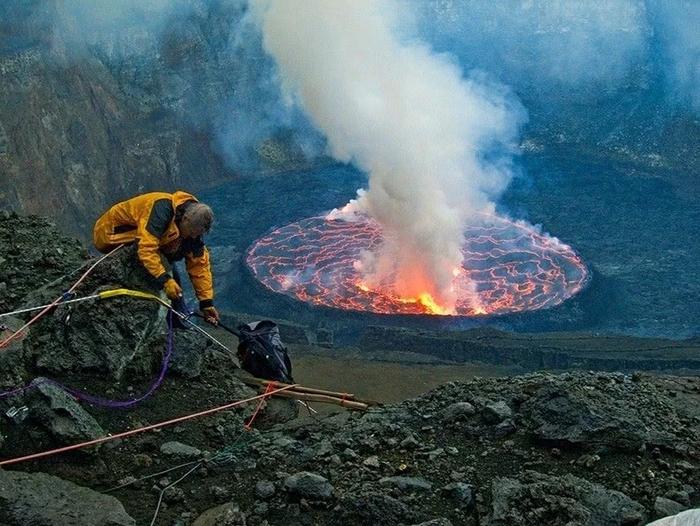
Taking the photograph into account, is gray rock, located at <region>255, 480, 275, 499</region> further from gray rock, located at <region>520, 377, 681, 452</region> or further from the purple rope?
gray rock, located at <region>520, 377, 681, 452</region>

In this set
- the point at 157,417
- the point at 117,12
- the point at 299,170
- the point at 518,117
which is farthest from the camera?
the point at 518,117

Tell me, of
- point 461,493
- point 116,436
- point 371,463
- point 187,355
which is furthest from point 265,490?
point 187,355

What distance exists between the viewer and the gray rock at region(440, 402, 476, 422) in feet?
17.9

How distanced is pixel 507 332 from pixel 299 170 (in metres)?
14.9

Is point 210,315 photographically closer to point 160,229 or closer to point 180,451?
point 160,229

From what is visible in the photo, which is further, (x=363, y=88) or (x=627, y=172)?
(x=627, y=172)

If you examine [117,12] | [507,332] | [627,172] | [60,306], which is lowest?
[507,332]

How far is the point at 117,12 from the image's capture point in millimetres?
26281

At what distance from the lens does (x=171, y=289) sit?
20.5 ft

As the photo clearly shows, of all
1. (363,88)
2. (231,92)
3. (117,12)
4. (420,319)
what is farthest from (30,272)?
(231,92)

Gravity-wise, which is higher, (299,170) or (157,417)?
(157,417)

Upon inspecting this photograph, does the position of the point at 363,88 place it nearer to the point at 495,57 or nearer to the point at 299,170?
the point at 299,170

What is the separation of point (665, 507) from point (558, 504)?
2.11 ft

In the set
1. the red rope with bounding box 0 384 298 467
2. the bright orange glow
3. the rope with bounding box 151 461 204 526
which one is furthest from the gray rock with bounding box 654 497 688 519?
the bright orange glow
